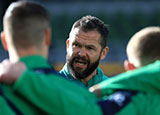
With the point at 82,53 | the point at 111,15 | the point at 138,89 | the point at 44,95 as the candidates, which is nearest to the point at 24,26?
the point at 44,95

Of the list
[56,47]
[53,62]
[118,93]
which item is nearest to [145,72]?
[118,93]

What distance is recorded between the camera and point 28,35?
142 centimetres

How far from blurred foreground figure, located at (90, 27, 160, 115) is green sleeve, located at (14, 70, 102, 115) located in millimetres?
170

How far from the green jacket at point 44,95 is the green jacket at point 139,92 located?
0.15 metres

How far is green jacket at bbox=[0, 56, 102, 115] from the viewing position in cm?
133

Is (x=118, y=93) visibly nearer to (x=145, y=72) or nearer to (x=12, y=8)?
(x=145, y=72)

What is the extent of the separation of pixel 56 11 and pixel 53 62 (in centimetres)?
414

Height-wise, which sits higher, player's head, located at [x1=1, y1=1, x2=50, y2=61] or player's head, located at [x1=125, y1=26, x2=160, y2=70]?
player's head, located at [x1=1, y1=1, x2=50, y2=61]

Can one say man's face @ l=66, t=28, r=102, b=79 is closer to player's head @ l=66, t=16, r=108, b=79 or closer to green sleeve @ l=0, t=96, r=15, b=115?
player's head @ l=66, t=16, r=108, b=79

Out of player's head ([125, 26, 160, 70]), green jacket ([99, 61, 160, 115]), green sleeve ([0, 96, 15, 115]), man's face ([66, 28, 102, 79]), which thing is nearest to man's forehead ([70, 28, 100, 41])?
man's face ([66, 28, 102, 79])

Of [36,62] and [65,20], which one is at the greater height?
[36,62]

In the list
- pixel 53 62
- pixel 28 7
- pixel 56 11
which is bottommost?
pixel 53 62

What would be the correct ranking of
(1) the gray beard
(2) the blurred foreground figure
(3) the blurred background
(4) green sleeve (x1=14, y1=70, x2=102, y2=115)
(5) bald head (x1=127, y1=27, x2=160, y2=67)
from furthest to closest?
(3) the blurred background < (1) the gray beard < (5) bald head (x1=127, y1=27, x2=160, y2=67) < (2) the blurred foreground figure < (4) green sleeve (x1=14, y1=70, x2=102, y2=115)

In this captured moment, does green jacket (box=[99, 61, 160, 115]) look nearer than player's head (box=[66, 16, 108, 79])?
Yes
